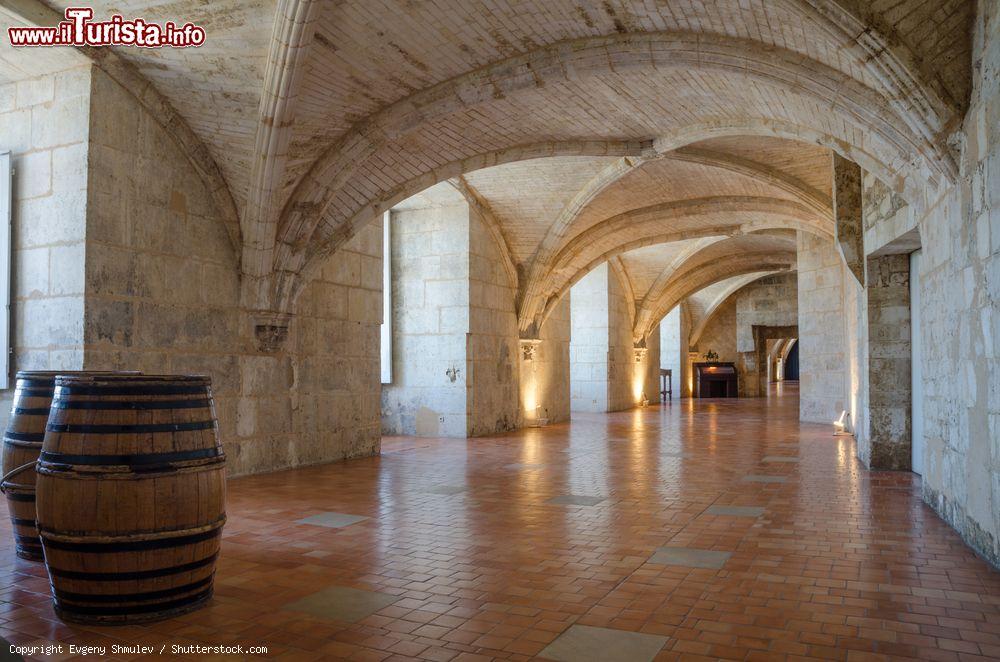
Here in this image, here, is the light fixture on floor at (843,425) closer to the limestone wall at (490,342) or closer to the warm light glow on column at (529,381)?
the warm light glow on column at (529,381)

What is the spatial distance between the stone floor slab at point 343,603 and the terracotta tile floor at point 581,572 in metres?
0.04

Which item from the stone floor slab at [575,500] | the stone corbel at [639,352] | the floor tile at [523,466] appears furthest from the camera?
the stone corbel at [639,352]

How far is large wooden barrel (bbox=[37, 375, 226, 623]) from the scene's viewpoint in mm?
2852

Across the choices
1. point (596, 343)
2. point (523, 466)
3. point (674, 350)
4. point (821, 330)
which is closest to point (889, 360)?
point (523, 466)

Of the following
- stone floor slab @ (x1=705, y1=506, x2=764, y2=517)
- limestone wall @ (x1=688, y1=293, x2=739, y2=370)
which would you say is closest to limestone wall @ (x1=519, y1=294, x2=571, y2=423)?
stone floor slab @ (x1=705, y1=506, x2=764, y2=517)

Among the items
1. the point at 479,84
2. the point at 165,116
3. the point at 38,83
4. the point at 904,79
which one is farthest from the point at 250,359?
the point at 904,79

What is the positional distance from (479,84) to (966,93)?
12.8 ft

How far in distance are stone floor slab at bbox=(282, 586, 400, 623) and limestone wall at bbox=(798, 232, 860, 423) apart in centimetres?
1162

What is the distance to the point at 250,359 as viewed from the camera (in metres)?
7.55

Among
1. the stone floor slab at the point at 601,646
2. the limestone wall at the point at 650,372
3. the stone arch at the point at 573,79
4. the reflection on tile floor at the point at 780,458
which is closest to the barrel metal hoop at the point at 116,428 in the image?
the stone floor slab at the point at 601,646

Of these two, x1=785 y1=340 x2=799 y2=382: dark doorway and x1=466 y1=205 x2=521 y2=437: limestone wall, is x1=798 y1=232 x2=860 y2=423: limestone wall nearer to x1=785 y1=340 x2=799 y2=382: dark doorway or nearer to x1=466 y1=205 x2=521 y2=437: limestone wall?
x1=466 y1=205 x2=521 y2=437: limestone wall

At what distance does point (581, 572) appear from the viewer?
3.81m

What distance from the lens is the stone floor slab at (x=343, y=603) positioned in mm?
3176

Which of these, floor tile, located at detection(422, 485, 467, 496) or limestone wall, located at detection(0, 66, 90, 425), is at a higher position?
limestone wall, located at detection(0, 66, 90, 425)
